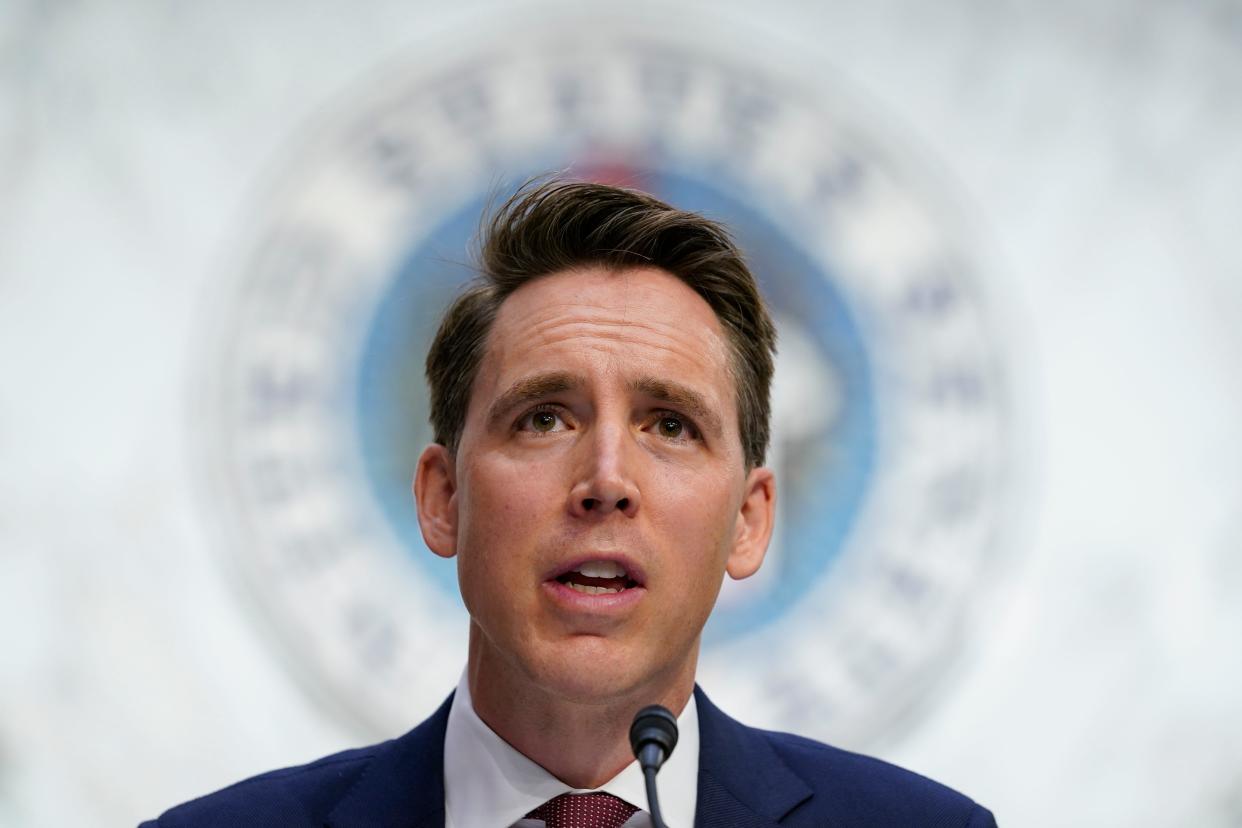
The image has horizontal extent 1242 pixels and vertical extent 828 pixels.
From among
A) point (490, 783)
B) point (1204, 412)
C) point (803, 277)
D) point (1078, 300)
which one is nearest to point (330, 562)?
point (803, 277)

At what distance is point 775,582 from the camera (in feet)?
12.7

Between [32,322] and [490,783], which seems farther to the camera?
[32,322]

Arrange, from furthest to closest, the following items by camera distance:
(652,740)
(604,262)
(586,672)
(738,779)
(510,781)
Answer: (604,262) → (738,779) → (510,781) → (586,672) → (652,740)

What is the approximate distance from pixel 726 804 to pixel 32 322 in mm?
2629

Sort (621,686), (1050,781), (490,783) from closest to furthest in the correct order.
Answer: (621,686) < (490,783) < (1050,781)

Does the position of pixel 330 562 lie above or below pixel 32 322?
below

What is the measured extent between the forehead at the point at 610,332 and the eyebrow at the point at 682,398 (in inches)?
0.6

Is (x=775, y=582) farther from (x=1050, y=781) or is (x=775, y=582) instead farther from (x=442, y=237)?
(x=442, y=237)

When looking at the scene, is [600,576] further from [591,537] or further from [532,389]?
[532,389]

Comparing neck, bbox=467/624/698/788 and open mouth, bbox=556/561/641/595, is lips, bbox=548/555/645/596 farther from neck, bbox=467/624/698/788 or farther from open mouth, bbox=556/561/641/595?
neck, bbox=467/624/698/788

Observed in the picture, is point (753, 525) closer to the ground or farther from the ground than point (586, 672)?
farther from the ground

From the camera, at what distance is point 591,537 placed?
6.16 ft

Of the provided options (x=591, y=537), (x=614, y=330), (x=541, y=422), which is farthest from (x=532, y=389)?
(x=591, y=537)

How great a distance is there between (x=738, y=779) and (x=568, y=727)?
30cm
